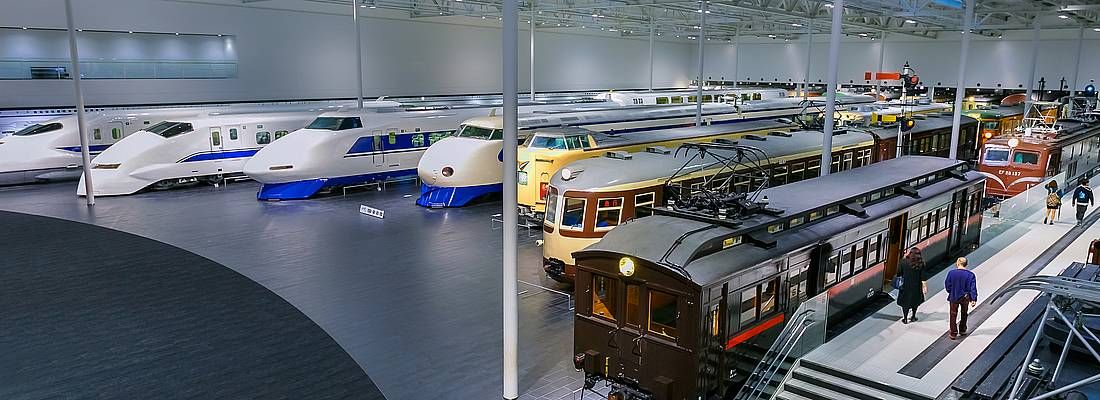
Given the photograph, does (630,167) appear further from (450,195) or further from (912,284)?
(450,195)

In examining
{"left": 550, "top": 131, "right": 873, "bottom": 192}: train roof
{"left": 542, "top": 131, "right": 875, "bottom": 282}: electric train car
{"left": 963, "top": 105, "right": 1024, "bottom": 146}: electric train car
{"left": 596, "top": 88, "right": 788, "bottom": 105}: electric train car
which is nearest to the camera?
{"left": 542, "top": 131, "right": 875, "bottom": 282}: electric train car

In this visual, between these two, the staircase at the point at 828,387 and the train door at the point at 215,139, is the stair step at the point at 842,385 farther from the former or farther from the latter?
the train door at the point at 215,139

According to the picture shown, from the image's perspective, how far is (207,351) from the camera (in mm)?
9961

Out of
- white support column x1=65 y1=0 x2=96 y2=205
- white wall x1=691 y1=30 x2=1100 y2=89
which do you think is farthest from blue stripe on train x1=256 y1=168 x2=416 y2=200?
white wall x1=691 y1=30 x2=1100 y2=89

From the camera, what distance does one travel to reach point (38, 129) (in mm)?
22781

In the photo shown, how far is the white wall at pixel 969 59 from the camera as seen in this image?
38750 mm

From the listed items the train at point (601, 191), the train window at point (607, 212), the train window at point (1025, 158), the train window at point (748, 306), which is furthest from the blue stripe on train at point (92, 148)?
the train window at point (1025, 158)

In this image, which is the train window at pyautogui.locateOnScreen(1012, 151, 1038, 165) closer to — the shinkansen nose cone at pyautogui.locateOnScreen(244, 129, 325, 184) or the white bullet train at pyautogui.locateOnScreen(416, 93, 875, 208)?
the white bullet train at pyautogui.locateOnScreen(416, 93, 875, 208)

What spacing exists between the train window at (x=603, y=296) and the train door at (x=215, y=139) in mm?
18024

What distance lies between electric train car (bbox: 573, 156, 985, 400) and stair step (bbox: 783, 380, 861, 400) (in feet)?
1.79

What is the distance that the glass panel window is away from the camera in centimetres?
894

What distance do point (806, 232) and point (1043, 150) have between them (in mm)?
15063

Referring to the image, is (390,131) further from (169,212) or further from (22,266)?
(22,266)

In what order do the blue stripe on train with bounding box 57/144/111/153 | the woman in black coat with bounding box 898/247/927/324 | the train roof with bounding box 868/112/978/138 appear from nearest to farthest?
the woman in black coat with bounding box 898/247/927/324
the train roof with bounding box 868/112/978/138
the blue stripe on train with bounding box 57/144/111/153
